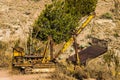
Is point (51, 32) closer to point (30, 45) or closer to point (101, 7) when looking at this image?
point (30, 45)

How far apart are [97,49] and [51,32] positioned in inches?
287

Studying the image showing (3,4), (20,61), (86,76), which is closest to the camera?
(86,76)

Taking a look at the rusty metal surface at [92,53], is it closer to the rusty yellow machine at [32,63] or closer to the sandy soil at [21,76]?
the rusty yellow machine at [32,63]

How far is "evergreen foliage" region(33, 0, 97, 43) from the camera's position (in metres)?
23.4

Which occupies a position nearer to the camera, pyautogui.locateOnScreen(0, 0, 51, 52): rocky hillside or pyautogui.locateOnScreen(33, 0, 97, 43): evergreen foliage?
pyautogui.locateOnScreen(33, 0, 97, 43): evergreen foliage

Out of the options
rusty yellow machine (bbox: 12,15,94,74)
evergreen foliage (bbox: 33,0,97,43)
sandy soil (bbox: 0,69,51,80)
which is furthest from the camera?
evergreen foliage (bbox: 33,0,97,43)

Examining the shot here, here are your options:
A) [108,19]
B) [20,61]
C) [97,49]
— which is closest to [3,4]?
[108,19]

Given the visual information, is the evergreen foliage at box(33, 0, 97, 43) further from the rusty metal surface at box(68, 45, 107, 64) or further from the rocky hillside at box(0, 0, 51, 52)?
the rusty metal surface at box(68, 45, 107, 64)

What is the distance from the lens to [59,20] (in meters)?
23.6

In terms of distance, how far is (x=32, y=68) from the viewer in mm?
17406

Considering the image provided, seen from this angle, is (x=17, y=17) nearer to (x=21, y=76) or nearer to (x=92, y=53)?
(x=21, y=76)

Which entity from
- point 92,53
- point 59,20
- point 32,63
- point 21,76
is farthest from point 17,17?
point 92,53

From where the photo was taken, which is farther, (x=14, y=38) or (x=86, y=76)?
(x=14, y=38)

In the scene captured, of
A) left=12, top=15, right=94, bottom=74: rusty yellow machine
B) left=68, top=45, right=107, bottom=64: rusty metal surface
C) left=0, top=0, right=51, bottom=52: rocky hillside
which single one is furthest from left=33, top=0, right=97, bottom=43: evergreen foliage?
left=68, top=45, right=107, bottom=64: rusty metal surface
